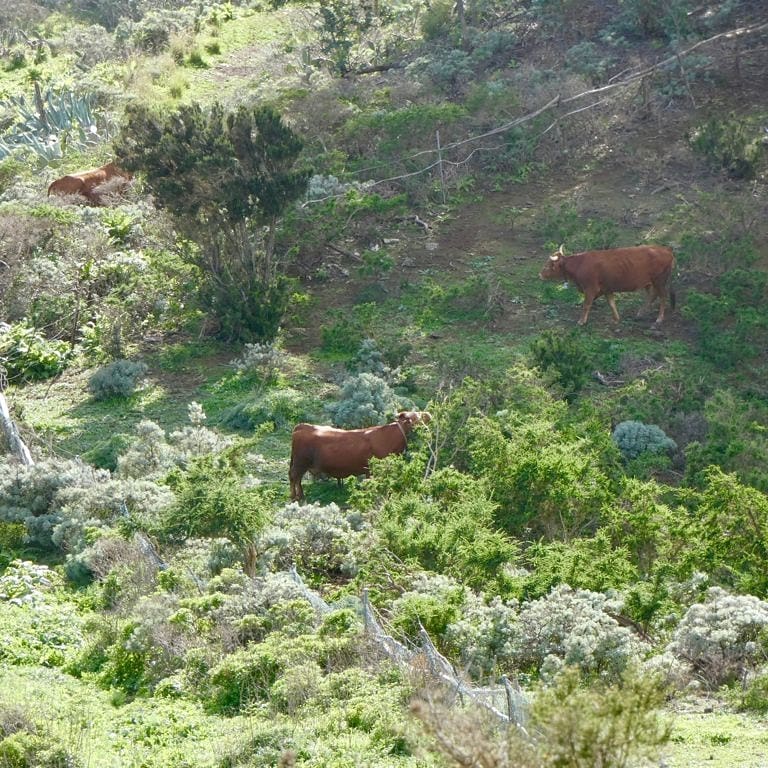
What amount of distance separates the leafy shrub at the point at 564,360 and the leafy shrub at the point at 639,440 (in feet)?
Answer: 4.13

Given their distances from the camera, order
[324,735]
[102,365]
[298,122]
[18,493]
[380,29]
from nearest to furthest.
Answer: [324,735], [18,493], [102,365], [298,122], [380,29]

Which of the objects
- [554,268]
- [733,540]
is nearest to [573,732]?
[733,540]

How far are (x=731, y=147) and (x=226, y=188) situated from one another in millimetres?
9148

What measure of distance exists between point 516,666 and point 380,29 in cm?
2197

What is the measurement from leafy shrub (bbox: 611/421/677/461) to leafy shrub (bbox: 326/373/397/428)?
290cm

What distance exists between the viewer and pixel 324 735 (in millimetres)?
8930

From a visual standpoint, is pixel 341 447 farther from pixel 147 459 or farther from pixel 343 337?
pixel 343 337

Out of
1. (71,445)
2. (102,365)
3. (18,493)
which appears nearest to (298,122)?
(102,365)

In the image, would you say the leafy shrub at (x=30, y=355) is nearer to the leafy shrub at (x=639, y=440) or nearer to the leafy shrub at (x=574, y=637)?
the leafy shrub at (x=639, y=440)

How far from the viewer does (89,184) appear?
77.3ft

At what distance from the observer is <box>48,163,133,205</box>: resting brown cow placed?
23.2 meters

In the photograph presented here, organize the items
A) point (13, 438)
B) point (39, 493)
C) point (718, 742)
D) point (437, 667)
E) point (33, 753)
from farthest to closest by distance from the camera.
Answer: point (13, 438)
point (39, 493)
point (437, 667)
point (33, 753)
point (718, 742)

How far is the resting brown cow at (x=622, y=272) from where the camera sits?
1906cm

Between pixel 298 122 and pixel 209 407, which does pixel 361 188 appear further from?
pixel 209 407
